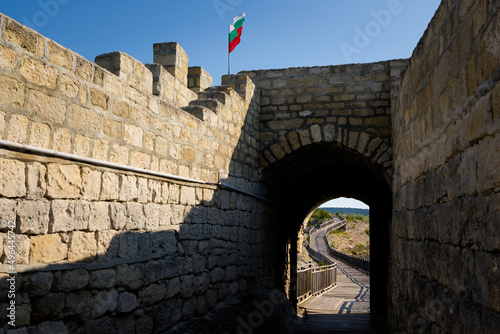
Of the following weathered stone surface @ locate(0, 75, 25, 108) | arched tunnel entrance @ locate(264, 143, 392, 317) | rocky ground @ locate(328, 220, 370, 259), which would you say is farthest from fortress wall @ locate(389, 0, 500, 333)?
rocky ground @ locate(328, 220, 370, 259)

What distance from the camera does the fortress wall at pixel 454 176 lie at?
2100 millimetres

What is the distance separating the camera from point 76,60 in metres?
3.16

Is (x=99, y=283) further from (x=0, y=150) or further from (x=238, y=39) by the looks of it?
(x=238, y=39)

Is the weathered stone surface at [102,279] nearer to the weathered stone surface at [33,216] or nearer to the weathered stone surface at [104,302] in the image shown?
the weathered stone surface at [104,302]

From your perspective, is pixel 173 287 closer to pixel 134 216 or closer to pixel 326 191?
pixel 134 216

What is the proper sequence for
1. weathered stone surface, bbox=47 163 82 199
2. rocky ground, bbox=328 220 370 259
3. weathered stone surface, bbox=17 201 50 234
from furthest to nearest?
1. rocky ground, bbox=328 220 370 259
2. weathered stone surface, bbox=47 163 82 199
3. weathered stone surface, bbox=17 201 50 234

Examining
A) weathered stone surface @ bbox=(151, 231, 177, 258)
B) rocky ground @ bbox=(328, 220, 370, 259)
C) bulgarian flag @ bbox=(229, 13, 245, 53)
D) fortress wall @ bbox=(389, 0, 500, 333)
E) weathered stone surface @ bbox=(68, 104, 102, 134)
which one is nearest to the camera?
fortress wall @ bbox=(389, 0, 500, 333)

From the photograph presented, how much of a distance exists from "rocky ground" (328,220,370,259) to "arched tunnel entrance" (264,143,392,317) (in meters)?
21.3

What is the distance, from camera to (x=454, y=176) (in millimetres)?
2656

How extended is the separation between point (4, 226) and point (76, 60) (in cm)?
128

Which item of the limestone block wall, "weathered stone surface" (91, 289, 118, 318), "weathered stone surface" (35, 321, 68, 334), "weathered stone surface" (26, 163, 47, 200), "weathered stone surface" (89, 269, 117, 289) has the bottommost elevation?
→ "weathered stone surface" (35, 321, 68, 334)

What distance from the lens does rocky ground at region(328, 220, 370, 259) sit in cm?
3512

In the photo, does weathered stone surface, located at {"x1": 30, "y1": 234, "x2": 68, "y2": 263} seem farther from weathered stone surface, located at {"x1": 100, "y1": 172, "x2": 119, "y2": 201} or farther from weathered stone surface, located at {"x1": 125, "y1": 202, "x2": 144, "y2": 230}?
weathered stone surface, located at {"x1": 125, "y1": 202, "x2": 144, "y2": 230}

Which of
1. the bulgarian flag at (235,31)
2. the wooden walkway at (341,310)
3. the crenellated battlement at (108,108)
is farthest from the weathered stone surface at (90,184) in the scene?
the bulgarian flag at (235,31)
